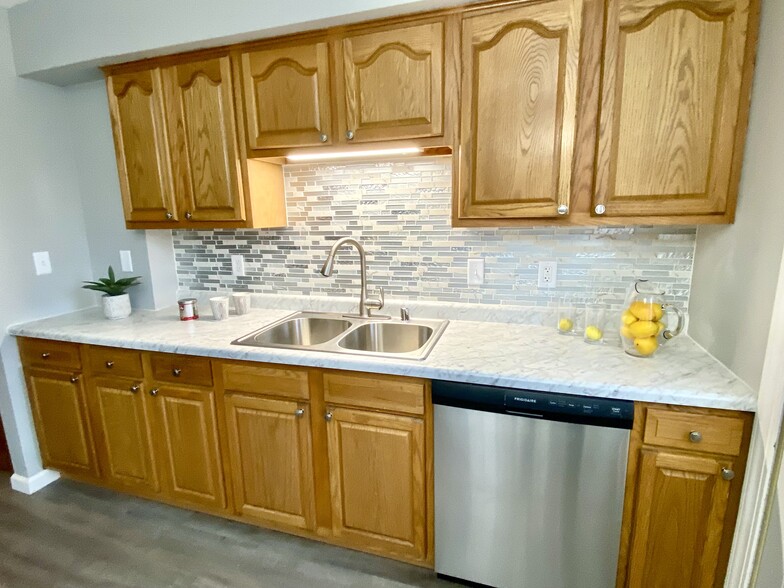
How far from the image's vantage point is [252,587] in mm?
1649

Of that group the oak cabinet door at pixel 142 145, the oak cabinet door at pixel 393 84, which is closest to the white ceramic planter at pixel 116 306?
the oak cabinet door at pixel 142 145

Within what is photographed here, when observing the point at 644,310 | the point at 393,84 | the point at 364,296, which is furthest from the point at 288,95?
the point at 644,310

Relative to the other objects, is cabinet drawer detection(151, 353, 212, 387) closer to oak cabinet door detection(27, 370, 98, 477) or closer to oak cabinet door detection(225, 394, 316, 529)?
oak cabinet door detection(225, 394, 316, 529)

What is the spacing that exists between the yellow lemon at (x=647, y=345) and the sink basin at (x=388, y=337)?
0.85 metres

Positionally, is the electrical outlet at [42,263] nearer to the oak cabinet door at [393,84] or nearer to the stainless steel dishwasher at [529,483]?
the oak cabinet door at [393,84]

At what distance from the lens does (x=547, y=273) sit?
1.86m

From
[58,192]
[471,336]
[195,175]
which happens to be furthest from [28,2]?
[471,336]

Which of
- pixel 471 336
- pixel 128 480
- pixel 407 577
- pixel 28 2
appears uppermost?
pixel 28 2

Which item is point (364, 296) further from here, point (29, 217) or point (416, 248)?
point (29, 217)

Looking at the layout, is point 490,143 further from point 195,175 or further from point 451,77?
point 195,175

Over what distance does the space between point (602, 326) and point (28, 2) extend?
3.05 metres

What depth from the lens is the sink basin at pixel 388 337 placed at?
1957mm

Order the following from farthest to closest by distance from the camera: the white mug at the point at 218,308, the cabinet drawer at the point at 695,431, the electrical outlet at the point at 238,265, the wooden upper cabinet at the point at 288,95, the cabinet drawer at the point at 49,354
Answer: the electrical outlet at the point at 238,265
the white mug at the point at 218,308
the cabinet drawer at the point at 49,354
the wooden upper cabinet at the point at 288,95
the cabinet drawer at the point at 695,431

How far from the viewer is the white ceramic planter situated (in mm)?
2176
